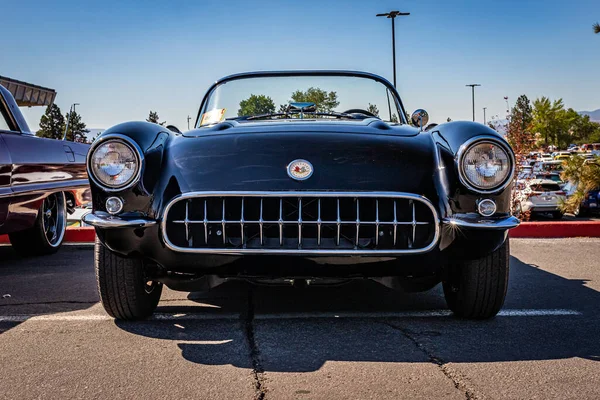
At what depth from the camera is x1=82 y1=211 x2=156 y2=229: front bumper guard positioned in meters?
3.28

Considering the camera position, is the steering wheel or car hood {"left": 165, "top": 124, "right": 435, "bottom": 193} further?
the steering wheel

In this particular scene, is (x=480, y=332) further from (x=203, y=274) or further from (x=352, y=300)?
(x=203, y=274)

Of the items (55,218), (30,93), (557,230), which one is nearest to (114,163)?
(55,218)

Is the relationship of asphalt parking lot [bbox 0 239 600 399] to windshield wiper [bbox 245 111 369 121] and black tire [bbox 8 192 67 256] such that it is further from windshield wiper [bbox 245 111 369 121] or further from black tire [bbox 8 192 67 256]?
black tire [bbox 8 192 67 256]

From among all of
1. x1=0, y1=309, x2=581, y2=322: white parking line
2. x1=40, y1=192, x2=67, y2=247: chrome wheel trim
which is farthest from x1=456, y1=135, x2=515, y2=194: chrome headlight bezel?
x1=40, y1=192, x2=67, y2=247: chrome wheel trim

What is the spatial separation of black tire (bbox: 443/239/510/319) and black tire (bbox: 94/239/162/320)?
1.59m

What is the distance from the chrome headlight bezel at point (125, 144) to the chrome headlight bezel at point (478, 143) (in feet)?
5.10

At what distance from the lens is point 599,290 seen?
15.1 feet

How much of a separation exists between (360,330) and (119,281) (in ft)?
4.06

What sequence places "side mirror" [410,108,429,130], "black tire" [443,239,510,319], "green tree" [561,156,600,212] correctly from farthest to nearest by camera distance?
"green tree" [561,156,600,212] → "side mirror" [410,108,429,130] → "black tire" [443,239,510,319]

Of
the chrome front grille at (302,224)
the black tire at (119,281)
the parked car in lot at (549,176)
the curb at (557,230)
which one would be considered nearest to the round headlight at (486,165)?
the chrome front grille at (302,224)

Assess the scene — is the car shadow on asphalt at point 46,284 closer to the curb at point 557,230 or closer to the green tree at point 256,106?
the green tree at point 256,106

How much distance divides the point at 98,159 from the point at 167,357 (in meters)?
1.08

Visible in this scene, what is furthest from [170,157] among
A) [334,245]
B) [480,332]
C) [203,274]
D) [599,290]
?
[599,290]
